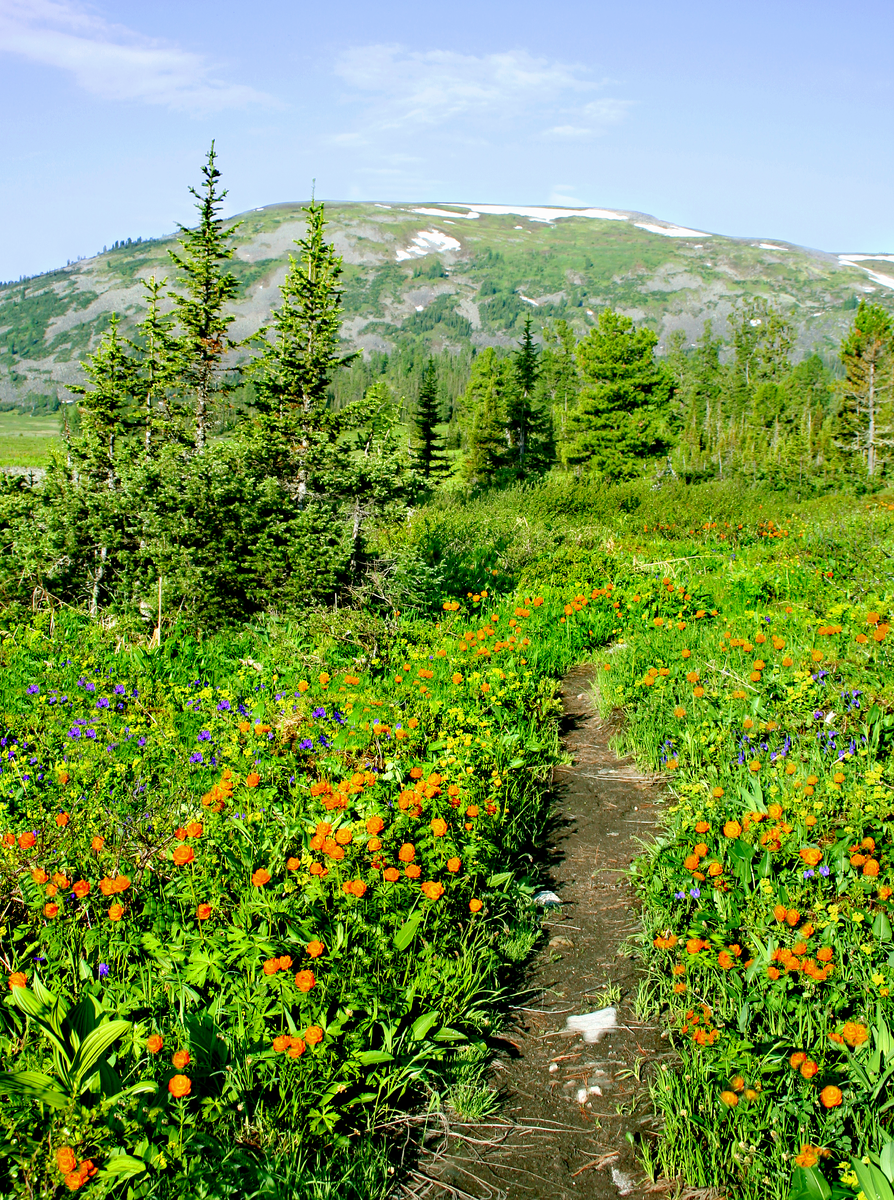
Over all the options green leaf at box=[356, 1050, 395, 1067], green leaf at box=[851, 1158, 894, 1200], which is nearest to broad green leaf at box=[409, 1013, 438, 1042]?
green leaf at box=[356, 1050, 395, 1067]

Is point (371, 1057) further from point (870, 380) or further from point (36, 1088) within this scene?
point (870, 380)

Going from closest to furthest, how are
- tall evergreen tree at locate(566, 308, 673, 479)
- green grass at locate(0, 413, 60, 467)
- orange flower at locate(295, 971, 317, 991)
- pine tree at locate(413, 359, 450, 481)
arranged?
orange flower at locate(295, 971, 317, 991) → tall evergreen tree at locate(566, 308, 673, 479) → pine tree at locate(413, 359, 450, 481) → green grass at locate(0, 413, 60, 467)

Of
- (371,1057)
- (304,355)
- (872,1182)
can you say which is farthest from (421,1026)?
(304,355)

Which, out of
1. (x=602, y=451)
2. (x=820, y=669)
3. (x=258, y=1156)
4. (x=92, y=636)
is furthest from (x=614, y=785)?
(x=602, y=451)

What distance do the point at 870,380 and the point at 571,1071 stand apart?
151 ft

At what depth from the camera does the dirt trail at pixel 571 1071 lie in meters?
2.12

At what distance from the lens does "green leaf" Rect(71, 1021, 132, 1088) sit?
203 cm

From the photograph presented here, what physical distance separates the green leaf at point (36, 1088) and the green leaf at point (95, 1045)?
101 mm

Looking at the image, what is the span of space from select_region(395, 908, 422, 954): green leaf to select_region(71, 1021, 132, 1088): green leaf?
0.93 meters

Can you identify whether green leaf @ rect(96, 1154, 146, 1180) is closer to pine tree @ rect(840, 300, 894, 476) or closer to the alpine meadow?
the alpine meadow

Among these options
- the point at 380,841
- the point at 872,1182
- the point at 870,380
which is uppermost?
the point at 870,380

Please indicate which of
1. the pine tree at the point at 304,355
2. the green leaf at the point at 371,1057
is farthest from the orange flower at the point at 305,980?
the pine tree at the point at 304,355

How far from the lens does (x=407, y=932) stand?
8.64ft

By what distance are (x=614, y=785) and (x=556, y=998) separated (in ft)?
6.04
